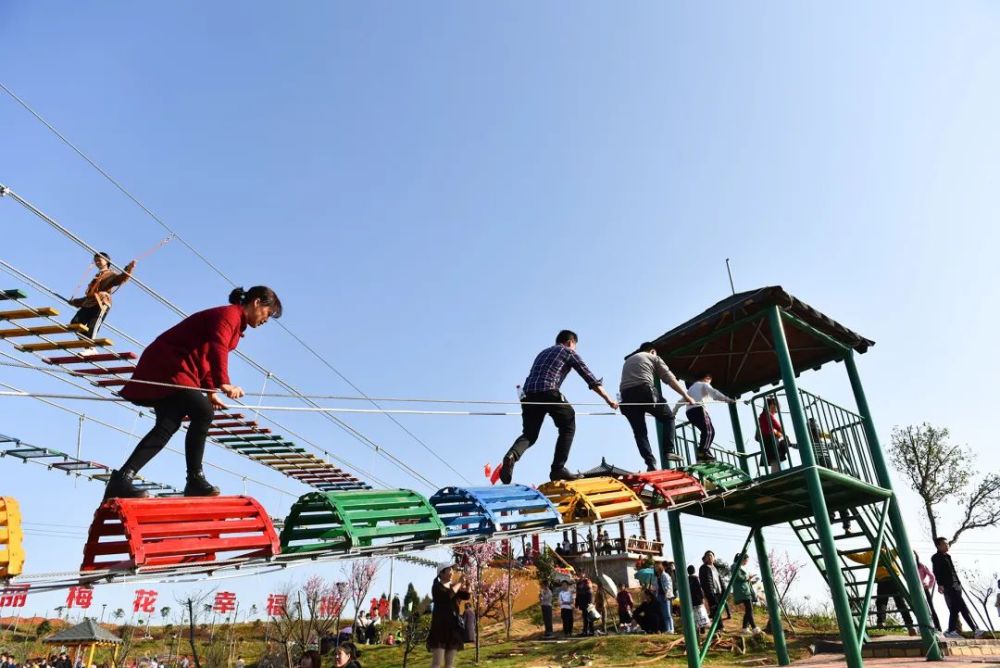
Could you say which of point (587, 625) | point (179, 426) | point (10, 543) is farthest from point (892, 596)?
point (10, 543)

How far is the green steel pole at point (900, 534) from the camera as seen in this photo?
9828mm

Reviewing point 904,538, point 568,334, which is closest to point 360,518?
point 568,334

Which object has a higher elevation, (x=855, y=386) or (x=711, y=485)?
(x=855, y=386)

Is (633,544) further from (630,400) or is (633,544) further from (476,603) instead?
(630,400)

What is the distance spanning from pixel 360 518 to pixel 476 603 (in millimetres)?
20156

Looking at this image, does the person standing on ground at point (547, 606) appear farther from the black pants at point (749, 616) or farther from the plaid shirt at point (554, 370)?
the plaid shirt at point (554, 370)

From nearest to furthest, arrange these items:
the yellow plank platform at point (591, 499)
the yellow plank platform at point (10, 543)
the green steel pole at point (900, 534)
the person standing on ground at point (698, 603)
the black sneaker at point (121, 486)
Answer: the yellow plank platform at point (10, 543), the black sneaker at point (121, 486), the yellow plank platform at point (591, 499), the green steel pole at point (900, 534), the person standing on ground at point (698, 603)

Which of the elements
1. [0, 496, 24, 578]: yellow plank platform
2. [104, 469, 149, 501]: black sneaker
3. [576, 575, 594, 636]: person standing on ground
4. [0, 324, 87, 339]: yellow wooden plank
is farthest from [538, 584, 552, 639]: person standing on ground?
[0, 496, 24, 578]: yellow plank platform

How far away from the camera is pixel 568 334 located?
8375 mm

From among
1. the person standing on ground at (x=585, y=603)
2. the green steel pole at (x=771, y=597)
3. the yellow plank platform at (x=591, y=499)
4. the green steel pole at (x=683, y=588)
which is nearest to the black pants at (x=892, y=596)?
the green steel pole at (x=771, y=597)

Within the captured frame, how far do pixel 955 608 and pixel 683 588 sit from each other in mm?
4778

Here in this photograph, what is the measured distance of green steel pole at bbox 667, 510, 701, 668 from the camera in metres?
10.3

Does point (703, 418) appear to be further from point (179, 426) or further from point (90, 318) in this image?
point (90, 318)

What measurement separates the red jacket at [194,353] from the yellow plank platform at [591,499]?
138 inches
